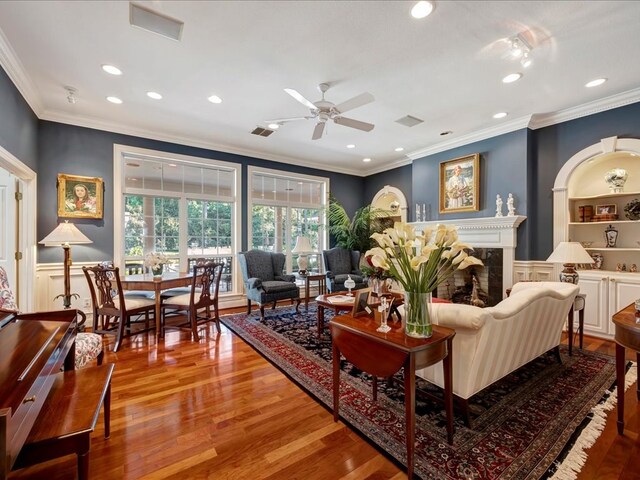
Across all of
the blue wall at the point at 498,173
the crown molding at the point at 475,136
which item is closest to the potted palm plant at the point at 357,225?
the blue wall at the point at 498,173

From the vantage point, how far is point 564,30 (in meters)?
2.32

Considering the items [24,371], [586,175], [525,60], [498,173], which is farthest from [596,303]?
[24,371]

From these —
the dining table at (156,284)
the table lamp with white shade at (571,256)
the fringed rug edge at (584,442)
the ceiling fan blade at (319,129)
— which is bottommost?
the fringed rug edge at (584,442)

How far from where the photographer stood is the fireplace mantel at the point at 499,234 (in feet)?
13.5

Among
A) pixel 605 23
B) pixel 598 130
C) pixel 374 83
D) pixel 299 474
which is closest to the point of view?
pixel 299 474

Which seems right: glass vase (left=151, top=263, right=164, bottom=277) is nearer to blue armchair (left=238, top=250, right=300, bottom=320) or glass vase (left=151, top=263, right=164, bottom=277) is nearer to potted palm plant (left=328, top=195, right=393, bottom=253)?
blue armchair (left=238, top=250, right=300, bottom=320)

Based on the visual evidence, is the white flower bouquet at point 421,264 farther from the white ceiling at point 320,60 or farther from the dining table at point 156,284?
the dining table at point 156,284

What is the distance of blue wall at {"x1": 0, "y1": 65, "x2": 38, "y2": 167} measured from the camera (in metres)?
2.71

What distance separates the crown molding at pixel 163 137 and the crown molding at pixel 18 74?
28cm

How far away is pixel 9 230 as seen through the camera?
3.49m

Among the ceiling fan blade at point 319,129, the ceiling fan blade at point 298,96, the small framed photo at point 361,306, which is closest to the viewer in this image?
the small framed photo at point 361,306

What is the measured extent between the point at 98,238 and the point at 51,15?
287cm

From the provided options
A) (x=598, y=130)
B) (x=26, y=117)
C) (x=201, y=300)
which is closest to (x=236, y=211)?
(x=201, y=300)

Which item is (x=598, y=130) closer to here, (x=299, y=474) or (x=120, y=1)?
(x=299, y=474)
